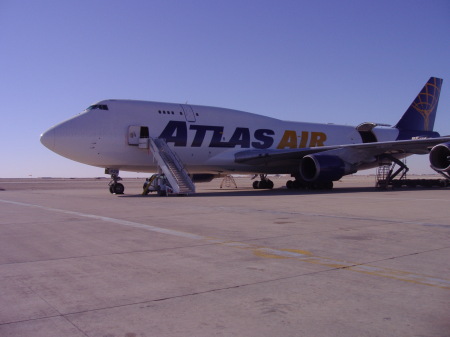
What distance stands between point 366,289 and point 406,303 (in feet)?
1.47

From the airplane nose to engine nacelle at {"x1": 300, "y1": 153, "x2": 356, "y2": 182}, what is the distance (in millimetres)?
11437

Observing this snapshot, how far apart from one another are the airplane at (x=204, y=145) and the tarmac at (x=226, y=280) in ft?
34.0

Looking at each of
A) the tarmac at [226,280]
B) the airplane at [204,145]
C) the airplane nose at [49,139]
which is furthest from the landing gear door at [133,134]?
the tarmac at [226,280]

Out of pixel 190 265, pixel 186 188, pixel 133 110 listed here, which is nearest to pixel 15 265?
pixel 190 265

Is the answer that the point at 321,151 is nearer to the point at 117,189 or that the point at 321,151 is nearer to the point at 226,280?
the point at 117,189

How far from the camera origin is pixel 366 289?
159 inches

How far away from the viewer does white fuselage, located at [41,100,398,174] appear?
1894 centimetres

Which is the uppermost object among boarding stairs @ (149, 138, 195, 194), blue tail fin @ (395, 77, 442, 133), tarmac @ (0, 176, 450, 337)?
blue tail fin @ (395, 77, 442, 133)

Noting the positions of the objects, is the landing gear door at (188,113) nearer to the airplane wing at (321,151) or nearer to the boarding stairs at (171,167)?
the boarding stairs at (171,167)

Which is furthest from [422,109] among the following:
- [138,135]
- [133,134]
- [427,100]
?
[133,134]

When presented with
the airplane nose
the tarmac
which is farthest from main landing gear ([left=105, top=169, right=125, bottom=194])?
the tarmac

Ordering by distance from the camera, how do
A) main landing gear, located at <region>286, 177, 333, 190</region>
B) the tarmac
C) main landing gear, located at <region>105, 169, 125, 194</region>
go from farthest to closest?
1. main landing gear, located at <region>286, 177, 333, 190</region>
2. main landing gear, located at <region>105, 169, 125, 194</region>
3. the tarmac

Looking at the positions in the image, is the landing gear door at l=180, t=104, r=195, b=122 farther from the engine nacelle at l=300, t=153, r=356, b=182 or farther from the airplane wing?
the engine nacelle at l=300, t=153, r=356, b=182

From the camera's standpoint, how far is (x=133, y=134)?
1959cm
